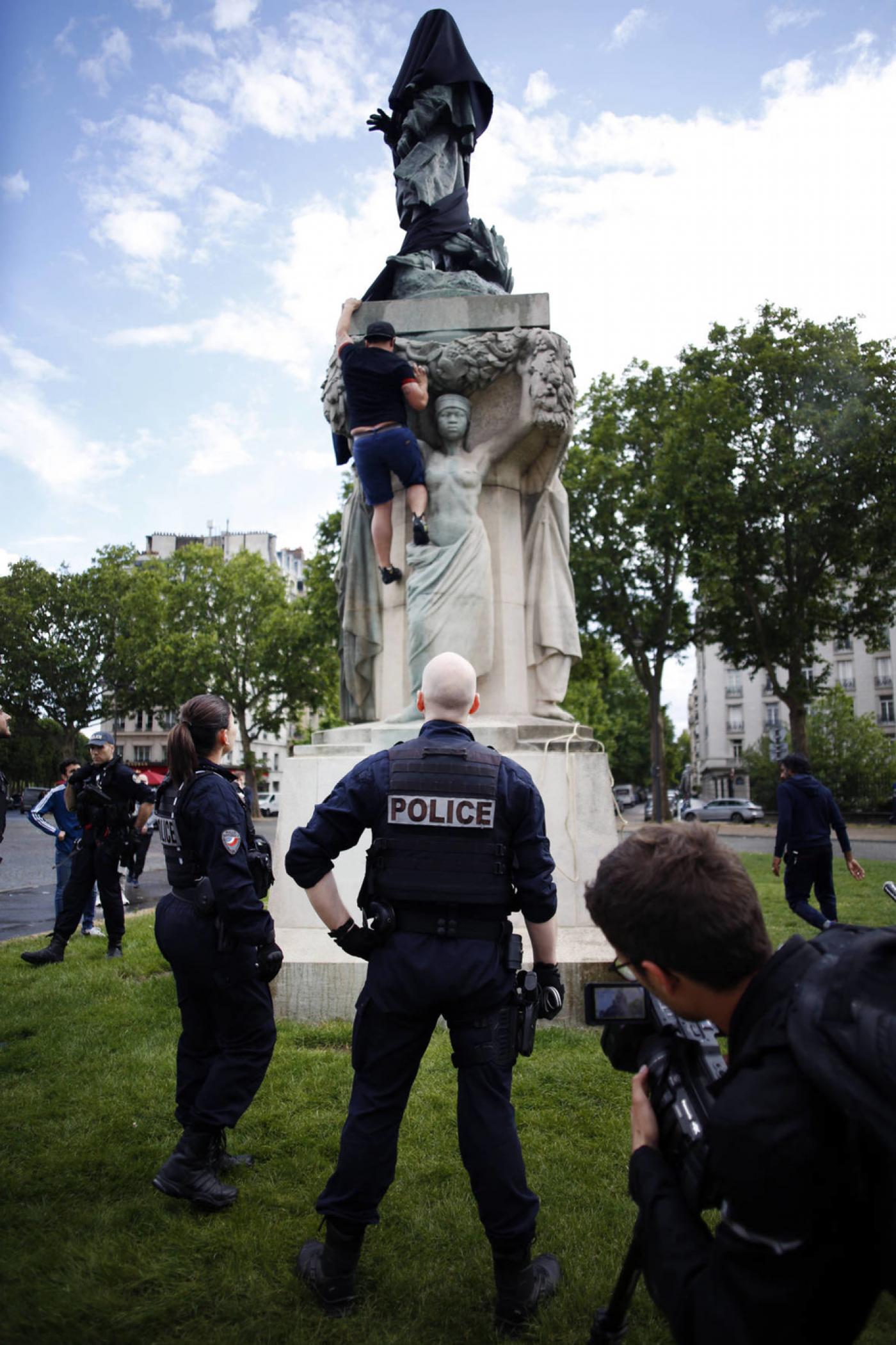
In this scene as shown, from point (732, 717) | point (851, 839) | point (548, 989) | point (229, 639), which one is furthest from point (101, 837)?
point (732, 717)

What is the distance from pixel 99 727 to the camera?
216ft

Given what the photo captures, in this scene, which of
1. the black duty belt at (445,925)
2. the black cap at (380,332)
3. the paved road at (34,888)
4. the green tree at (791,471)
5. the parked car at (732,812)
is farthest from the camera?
the parked car at (732,812)

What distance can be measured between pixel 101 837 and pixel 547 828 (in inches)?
166

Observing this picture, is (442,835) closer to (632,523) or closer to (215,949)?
(215,949)

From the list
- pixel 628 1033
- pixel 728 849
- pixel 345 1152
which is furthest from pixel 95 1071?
pixel 728 849

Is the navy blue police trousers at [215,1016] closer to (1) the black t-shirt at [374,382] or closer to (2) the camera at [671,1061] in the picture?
(2) the camera at [671,1061]

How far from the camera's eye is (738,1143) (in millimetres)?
1405

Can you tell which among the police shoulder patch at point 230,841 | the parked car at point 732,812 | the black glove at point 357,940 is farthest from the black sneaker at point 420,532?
the parked car at point 732,812

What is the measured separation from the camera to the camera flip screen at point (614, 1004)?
1.92 meters

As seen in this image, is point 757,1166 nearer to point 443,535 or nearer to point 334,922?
point 334,922

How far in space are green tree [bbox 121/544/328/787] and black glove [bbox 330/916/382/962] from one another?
37.9 m

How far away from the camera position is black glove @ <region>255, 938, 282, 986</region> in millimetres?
3436

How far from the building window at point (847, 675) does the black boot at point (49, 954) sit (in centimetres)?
6188

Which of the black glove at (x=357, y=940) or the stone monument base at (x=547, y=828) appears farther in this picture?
the stone monument base at (x=547, y=828)
